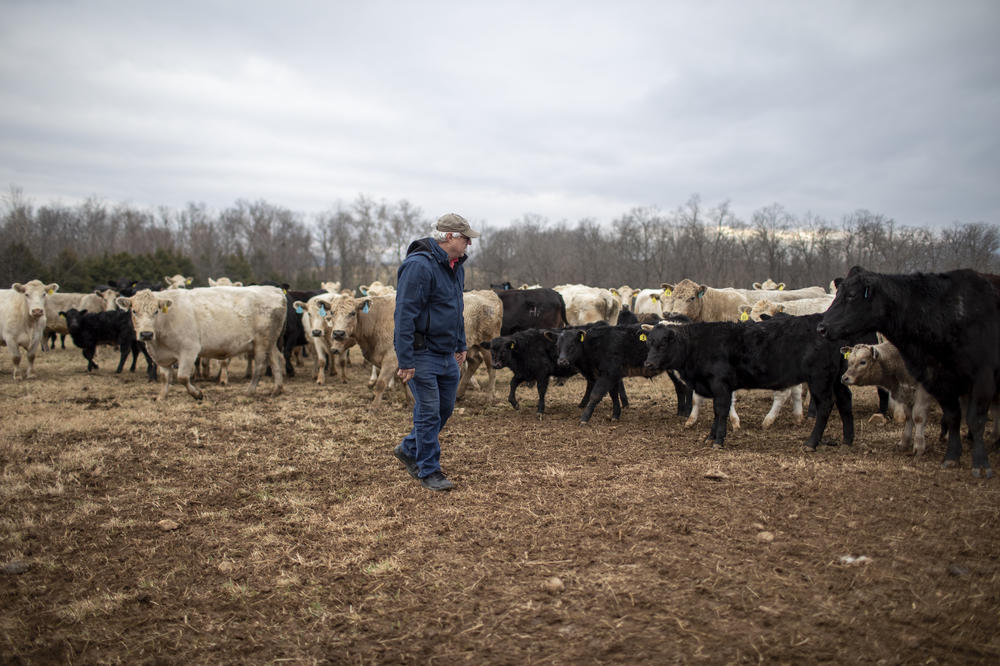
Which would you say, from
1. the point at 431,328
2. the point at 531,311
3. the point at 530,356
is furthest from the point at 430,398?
the point at 531,311

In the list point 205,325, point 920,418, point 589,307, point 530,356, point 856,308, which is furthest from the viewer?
point 589,307

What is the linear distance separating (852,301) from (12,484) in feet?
27.9

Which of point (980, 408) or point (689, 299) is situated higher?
point (689, 299)

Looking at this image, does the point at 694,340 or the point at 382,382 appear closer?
the point at 694,340

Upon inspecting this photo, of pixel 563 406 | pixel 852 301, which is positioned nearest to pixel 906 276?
pixel 852 301

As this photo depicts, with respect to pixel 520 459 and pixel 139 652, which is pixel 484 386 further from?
pixel 139 652

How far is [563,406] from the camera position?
10.4 meters

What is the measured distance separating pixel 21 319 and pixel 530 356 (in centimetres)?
1175

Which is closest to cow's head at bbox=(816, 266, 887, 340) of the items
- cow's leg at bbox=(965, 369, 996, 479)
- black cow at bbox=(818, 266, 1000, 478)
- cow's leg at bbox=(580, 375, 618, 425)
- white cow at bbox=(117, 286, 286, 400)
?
black cow at bbox=(818, 266, 1000, 478)

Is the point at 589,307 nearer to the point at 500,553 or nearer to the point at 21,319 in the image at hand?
the point at 500,553

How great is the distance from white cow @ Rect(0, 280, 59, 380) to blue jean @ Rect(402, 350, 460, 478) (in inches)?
484

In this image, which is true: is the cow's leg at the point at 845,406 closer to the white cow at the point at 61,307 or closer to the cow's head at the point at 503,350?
the cow's head at the point at 503,350

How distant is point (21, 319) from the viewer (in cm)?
1359

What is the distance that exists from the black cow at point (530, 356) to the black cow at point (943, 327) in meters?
4.38
